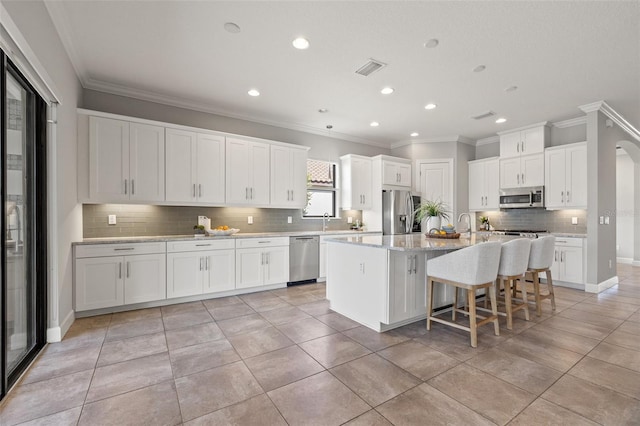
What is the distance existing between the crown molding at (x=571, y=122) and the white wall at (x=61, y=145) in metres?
6.98

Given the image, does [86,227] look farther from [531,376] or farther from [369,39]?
[531,376]

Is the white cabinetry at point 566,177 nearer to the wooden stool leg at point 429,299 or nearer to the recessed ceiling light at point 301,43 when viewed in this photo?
the wooden stool leg at point 429,299

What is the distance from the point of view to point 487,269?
8.87ft

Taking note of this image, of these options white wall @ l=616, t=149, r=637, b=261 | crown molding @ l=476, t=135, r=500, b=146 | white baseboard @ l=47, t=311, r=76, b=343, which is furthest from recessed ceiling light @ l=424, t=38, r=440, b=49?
white wall @ l=616, t=149, r=637, b=261

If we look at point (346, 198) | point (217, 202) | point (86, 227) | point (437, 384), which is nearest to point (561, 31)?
point (437, 384)

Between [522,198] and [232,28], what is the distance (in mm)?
5543

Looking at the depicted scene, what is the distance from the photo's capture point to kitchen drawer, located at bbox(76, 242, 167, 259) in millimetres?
3300

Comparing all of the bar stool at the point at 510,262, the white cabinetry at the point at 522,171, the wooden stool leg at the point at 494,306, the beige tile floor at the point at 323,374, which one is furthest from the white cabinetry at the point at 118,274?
the white cabinetry at the point at 522,171

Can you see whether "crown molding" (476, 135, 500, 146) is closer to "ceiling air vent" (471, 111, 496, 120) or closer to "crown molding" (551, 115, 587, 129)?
"crown molding" (551, 115, 587, 129)

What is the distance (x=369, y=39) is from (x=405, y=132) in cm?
342

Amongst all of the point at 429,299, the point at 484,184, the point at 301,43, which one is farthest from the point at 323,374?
the point at 484,184

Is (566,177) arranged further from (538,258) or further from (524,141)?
(538,258)

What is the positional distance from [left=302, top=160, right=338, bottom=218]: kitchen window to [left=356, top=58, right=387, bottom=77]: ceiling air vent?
2.52 metres

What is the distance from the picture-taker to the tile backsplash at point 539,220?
526 cm
